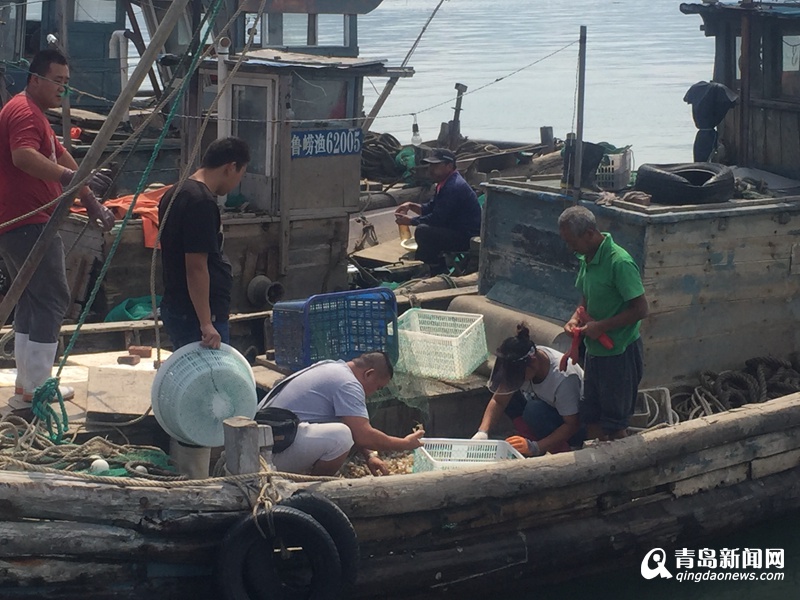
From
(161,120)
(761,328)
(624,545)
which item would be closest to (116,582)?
(624,545)

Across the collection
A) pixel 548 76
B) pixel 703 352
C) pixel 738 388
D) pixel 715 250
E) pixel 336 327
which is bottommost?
pixel 738 388

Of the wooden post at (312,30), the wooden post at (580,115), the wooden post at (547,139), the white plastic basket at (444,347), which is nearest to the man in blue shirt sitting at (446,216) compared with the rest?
the wooden post at (580,115)

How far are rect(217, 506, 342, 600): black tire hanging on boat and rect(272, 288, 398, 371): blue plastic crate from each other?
79.0 inches

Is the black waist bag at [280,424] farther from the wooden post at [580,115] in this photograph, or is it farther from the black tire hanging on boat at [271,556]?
the wooden post at [580,115]

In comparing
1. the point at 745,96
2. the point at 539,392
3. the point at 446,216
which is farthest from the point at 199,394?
the point at 446,216

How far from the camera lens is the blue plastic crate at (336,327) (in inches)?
290

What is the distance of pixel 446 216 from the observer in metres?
11.1

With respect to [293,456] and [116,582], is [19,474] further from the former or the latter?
[293,456]

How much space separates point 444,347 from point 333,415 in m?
1.75

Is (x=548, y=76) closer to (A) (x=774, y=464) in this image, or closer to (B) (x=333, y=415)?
(A) (x=774, y=464)

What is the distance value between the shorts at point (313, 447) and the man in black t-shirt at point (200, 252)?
0.66 meters

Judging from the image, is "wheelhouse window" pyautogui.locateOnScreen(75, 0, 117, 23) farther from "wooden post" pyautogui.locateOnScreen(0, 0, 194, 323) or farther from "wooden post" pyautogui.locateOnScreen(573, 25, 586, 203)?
"wooden post" pyautogui.locateOnScreen(0, 0, 194, 323)

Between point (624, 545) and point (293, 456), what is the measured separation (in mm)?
2051

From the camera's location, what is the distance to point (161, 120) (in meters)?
13.5
